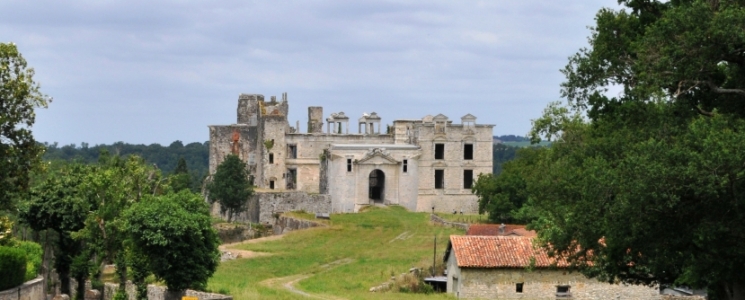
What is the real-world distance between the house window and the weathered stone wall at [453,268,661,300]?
0.35 ft

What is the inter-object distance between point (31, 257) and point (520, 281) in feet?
55.9

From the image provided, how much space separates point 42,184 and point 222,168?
1314 inches

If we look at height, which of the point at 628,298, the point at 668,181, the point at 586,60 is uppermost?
the point at 586,60

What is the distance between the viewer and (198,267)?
124ft

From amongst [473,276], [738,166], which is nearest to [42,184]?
[473,276]

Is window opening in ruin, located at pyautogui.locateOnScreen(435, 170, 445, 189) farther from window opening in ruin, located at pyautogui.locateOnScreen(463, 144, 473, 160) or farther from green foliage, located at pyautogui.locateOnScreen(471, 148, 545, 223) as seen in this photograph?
green foliage, located at pyautogui.locateOnScreen(471, 148, 545, 223)

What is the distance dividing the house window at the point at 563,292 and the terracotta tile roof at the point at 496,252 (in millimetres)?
956

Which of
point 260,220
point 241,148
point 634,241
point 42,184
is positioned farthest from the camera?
point 241,148

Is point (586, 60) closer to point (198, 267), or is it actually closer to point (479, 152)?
point (198, 267)

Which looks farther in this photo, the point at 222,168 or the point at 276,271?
the point at 222,168

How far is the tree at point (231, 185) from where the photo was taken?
257 ft

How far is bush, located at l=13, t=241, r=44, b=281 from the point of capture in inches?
1507

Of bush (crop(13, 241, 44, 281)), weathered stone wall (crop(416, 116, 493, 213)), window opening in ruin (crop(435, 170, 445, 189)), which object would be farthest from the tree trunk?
window opening in ruin (crop(435, 170, 445, 189))

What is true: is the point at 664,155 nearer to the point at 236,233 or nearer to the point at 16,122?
the point at 16,122
